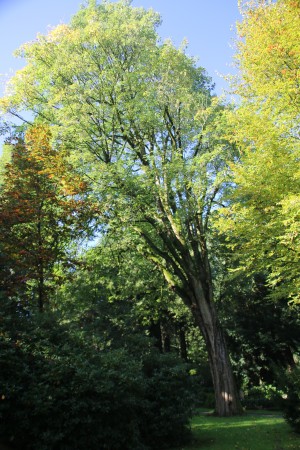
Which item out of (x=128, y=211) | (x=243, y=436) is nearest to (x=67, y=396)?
(x=243, y=436)

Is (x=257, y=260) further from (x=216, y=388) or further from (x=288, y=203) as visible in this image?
(x=216, y=388)

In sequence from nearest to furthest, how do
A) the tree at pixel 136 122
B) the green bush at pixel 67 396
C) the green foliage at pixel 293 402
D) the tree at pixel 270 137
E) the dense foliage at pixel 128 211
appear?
the green bush at pixel 67 396 → the dense foliage at pixel 128 211 → the green foliage at pixel 293 402 → the tree at pixel 270 137 → the tree at pixel 136 122

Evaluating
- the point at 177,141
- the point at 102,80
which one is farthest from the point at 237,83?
the point at 102,80

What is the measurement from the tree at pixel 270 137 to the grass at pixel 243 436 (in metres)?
3.90

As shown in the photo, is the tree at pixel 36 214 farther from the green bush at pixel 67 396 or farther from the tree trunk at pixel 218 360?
the tree trunk at pixel 218 360

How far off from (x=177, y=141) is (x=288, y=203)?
309 inches

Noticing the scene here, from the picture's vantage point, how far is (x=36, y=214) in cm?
914

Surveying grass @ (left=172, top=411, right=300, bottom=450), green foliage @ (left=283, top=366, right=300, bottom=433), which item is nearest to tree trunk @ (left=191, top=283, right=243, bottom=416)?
grass @ (left=172, top=411, right=300, bottom=450)

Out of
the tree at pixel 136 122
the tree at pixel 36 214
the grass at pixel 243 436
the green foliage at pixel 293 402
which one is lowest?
the grass at pixel 243 436

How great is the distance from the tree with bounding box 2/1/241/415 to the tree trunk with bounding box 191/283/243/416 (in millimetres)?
36

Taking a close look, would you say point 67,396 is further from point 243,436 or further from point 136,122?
point 136,122

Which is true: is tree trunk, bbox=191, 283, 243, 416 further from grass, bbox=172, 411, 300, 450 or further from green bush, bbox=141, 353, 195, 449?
green bush, bbox=141, 353, 195, 449

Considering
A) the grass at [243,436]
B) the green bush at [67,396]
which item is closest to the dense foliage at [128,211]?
the green bush at [67,396]

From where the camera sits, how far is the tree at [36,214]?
8570mm
